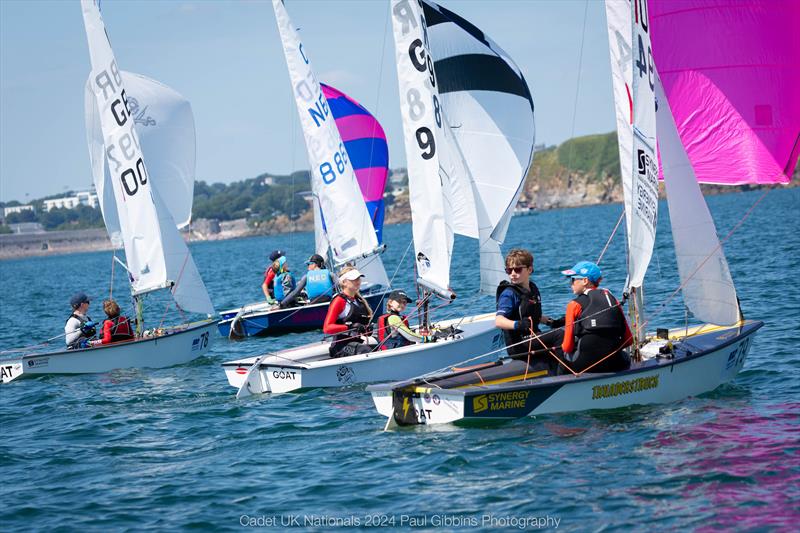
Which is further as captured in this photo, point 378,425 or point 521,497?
point 378,425

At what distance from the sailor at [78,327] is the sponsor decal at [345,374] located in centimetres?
501

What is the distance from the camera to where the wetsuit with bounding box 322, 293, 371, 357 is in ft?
43.1

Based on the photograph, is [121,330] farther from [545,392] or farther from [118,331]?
[545,392]

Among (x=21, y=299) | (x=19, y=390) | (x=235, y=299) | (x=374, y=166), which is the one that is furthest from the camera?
(x=21, y=299)

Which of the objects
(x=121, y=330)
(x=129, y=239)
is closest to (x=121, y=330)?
(x=121, y=330)

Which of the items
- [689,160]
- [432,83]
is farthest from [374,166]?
[689,160]

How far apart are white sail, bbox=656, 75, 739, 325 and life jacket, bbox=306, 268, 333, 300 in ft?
29.0

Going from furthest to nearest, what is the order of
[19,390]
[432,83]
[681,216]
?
[19,390] < [432,83] < [681,216]

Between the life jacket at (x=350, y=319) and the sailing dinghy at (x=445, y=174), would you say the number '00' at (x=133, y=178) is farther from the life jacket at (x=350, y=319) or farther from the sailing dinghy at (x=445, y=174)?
the life jacket at (x=350, y=319)

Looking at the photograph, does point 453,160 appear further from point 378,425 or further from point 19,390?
point 19,390

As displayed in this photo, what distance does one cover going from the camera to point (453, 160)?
46.8 feet

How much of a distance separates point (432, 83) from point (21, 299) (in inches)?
1307

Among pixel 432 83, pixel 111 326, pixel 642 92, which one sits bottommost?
pixel 111 326

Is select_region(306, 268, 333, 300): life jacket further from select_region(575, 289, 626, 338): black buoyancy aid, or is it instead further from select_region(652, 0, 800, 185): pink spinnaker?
select_region(575, 289, 626, 338): black buoyancy aid
